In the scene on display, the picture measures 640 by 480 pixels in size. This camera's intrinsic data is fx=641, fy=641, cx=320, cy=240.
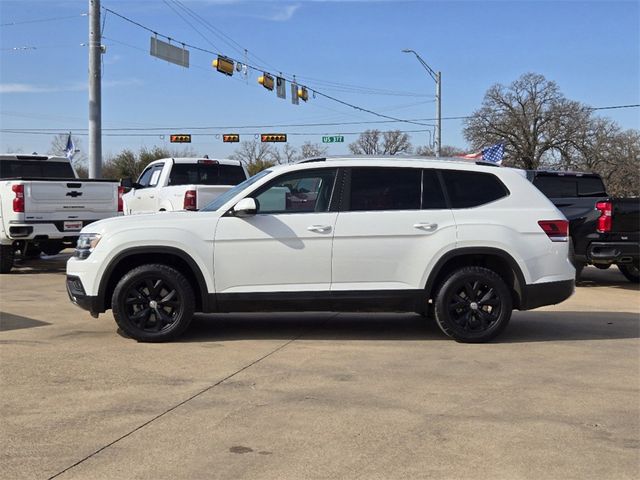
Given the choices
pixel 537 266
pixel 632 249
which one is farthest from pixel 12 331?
pixel 632 249

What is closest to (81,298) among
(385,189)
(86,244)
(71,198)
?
(86,244)

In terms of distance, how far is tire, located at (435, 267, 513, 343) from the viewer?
6520mm

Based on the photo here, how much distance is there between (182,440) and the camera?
4.03 m

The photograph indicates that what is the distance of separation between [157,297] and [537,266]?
12.7 feet

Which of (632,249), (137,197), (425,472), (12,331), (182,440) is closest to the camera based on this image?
(425,472)

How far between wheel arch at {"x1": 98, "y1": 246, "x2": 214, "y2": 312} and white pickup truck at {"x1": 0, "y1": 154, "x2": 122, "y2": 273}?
19.9ft

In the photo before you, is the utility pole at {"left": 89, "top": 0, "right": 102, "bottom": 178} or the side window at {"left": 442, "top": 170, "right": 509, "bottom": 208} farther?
the utility pole at {"left": 89, "top": 0, "right": 102, "bottom": 178}

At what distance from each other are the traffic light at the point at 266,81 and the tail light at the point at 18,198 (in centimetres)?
1569

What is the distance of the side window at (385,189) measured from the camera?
21.5ft

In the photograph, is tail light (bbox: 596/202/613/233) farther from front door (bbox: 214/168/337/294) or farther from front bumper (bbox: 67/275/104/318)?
front bumper (bbox: 67/275/104/318)

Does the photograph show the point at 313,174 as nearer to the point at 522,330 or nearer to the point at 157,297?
the point at 157,297

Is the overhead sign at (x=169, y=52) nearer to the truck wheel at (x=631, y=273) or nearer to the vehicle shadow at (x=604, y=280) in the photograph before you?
the vehicle shadow at (x=604, y=280)

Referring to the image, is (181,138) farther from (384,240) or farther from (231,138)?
(384,240)

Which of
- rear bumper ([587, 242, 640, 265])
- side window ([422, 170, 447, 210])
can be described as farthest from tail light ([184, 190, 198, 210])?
rear bumper ([587, 242, 640, 265])
